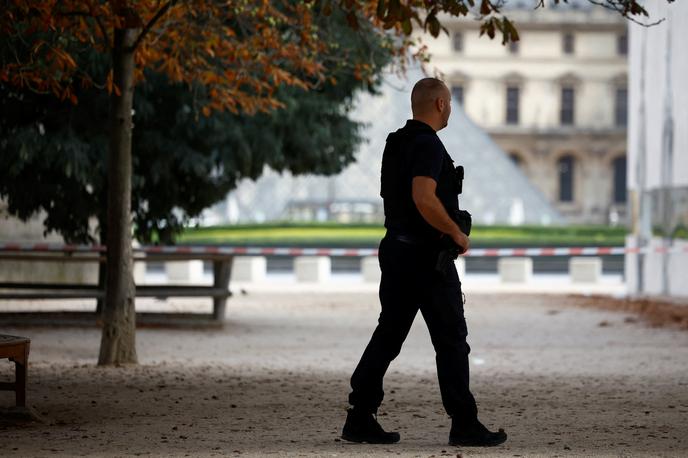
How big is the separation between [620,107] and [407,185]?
79564 millimetres

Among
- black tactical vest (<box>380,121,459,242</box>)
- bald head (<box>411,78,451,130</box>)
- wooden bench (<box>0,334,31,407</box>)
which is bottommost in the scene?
wooden bench (<box>0,334,31,407</box>)

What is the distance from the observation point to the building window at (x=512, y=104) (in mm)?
84200

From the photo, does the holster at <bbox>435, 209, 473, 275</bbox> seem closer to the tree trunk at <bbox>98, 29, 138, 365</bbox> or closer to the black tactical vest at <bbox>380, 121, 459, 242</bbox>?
the black tactical vest at <bbox>380, 121, 459, 242</bbox>

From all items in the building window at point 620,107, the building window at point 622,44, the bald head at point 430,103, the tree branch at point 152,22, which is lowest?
the bald head at point 430,103

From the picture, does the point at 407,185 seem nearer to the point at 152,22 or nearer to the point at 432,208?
→ the point at 432,208

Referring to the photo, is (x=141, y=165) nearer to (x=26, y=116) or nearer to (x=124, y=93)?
(x=26, y=116)

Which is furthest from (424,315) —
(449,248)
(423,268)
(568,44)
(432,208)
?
(568,44)

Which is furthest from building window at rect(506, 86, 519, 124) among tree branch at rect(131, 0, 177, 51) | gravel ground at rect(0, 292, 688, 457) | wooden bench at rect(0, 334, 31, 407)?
wooden bench at rect(0, 334, 31, 407)

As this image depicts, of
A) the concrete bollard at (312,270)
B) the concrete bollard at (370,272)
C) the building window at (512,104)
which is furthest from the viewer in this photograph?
the building window at (512,104)

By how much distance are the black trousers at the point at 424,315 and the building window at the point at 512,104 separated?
258 ft

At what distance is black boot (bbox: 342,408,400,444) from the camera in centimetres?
614

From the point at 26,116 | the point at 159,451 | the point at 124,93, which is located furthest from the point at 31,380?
the point at 26,116

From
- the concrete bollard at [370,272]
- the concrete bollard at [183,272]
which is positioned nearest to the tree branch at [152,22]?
the concrete bollard at [370,272]

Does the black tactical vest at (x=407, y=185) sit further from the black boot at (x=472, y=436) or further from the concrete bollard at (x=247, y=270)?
the concrete bollard at (x=247, y=270)
